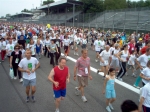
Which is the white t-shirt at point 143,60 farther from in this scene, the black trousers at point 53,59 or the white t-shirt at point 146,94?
the black trousers at point 53,59

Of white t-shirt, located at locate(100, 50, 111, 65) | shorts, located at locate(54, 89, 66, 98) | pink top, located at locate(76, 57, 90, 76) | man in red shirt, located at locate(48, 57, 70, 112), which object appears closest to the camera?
man in red shirt, located at locate(48, 57, 70, 112)

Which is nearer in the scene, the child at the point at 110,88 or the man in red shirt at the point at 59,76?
the man in red shirt at the point at 59,76

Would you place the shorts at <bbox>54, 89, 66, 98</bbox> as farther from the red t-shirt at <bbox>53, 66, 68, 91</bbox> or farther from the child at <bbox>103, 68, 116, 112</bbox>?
the child at <bbox>103, 68, 116, 112</bbox>

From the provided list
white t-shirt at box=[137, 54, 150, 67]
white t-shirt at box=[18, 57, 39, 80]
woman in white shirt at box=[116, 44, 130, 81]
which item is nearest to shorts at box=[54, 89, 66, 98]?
white t-shirt at box=[18, 57, 39, 80]

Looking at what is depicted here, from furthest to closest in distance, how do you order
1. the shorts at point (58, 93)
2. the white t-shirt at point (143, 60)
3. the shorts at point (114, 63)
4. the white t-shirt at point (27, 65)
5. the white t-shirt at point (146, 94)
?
the shorts at point (114, 63), the white t-shirt at point (143, 60), the white t-shirt at point (27, 65), the shorts at point (58, 93), the white t-shirt at point (146, 94)

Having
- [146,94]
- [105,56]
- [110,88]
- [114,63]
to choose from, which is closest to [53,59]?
[105,56]

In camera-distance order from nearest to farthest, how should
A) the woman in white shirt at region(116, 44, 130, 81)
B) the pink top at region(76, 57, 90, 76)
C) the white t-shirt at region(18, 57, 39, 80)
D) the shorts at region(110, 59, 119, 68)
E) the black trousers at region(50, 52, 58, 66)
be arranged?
the white t-shirt at region(18, 57, 39, 80), the pink top at region(76, 57, 90, 76), the woman in white shirt at region(116, 44, 130, 81), the shorts at region(110, 59, 119, 68), the black trousers at region(50, 52, 58, 66)

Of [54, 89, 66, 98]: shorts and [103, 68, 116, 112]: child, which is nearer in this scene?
[54, 89, 66, 98]: shorts

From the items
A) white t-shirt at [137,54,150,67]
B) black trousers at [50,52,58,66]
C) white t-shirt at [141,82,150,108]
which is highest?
white t-shirt at [137,54,150,67]

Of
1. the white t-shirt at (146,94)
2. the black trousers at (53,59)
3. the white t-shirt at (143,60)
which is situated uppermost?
the white t-shirt at (143,60)

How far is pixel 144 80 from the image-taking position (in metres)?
5.61

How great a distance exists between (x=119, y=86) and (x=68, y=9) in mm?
52816

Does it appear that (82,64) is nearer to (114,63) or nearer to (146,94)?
(146,94)

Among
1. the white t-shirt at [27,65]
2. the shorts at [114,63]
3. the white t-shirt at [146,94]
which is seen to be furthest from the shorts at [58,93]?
the shorts at [114,63]
